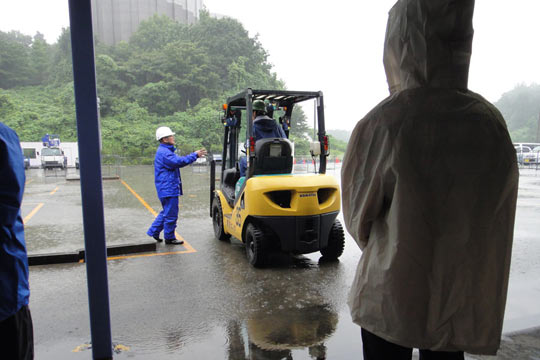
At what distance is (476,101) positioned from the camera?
1512 millimetres

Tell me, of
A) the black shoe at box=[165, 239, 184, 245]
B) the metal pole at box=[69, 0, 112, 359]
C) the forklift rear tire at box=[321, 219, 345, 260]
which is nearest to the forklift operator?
the forklift rear tire at box=[321, 219, 345, 260]

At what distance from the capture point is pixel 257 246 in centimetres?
501

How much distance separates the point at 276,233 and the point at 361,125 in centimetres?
353

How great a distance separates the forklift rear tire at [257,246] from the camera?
5016 mm

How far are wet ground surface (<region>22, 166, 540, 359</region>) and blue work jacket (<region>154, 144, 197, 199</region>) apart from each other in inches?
39.9

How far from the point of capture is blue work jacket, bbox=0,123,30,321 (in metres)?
1.54

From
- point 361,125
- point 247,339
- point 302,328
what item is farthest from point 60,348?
point 361,125

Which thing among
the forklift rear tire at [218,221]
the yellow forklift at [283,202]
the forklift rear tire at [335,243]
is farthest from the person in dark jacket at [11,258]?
the forklift rear tire at [218,221]

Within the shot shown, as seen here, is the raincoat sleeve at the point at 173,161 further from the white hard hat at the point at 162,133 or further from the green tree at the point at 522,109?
the green tree at the point at 522,109

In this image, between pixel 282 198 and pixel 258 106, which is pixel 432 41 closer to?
pixel 282 198

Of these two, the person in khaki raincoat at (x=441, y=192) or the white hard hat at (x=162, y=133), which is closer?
Result: the person in khaki raincoat at (x=441, y=192)

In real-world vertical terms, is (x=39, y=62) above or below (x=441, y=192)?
above

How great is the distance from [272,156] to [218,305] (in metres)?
2.18

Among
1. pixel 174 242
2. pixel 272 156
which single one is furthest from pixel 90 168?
pixel 174 242
